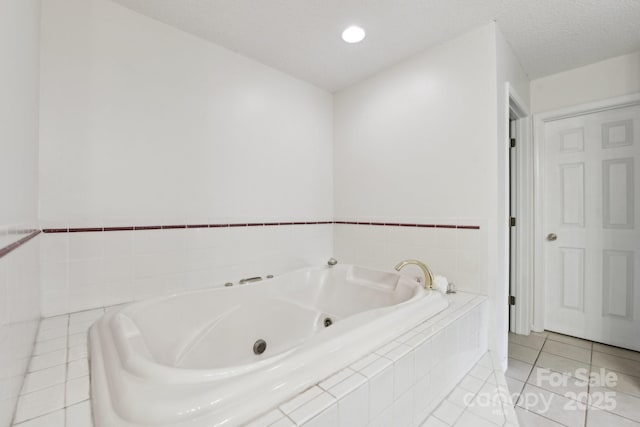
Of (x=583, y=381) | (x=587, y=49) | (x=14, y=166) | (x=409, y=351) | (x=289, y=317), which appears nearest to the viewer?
(x=14, y=166)

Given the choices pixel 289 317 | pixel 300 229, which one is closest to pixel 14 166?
pixel 289 317

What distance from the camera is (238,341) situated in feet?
5.21

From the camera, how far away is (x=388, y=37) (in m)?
1.85

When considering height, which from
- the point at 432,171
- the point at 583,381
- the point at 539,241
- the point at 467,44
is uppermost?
the point at 467,44

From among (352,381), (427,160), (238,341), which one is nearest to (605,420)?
(352,381)

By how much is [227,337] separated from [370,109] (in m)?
2.04

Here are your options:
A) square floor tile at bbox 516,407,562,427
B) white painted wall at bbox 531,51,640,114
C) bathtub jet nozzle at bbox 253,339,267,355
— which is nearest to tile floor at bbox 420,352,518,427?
square floor tile at bbox 516,407,562,427

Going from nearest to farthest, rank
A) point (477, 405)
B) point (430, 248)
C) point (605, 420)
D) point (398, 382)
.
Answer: point (398, 382) → point (477, 405) → point (605, 420) → point (430, 248)

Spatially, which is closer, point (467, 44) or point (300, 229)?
point (467, 44)

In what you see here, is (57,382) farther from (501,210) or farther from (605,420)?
(605,420)

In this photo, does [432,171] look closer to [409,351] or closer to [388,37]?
[388,37]

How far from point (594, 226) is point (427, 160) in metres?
1.51

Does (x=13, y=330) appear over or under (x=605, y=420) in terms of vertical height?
over

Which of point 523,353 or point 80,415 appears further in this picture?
point 523,353
